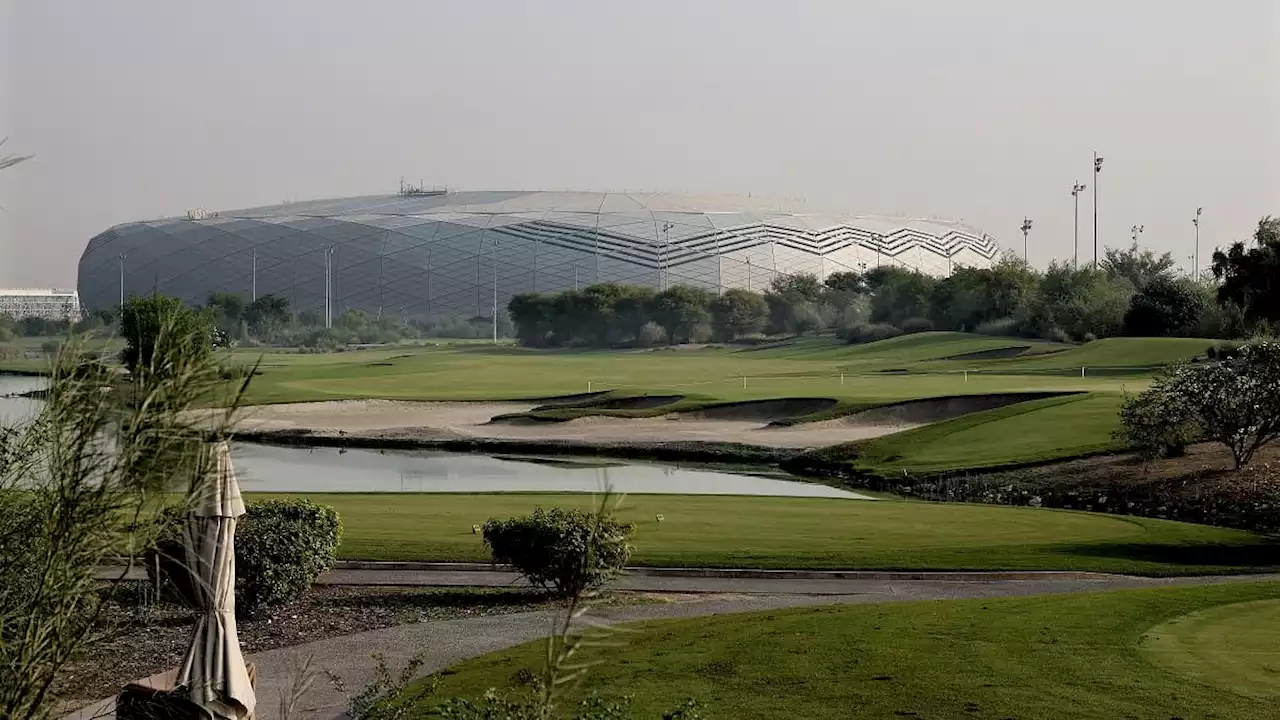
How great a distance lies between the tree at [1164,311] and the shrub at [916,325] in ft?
100

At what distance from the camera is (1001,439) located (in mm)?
44000

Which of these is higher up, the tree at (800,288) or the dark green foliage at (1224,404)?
the tree at (800,288)

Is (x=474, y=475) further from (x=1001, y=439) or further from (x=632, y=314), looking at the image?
(x=632, y=314)

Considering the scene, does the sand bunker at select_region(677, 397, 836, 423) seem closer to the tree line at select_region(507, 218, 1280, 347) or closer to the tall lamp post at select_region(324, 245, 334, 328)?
the tree line at select_region(507, 218, 1280, 347)

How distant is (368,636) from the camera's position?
1772 centimetres

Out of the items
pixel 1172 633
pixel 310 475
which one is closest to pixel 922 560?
pixel 1172 633

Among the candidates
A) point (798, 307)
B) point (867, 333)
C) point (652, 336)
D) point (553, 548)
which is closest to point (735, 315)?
point (652, 336)

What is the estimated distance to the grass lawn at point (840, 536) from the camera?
23.6m

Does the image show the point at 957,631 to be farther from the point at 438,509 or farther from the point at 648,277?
the point at 648,277

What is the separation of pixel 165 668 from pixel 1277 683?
410 inches

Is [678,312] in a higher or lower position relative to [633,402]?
higher

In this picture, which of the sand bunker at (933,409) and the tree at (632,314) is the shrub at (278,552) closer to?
the sand bunker at (933,409)

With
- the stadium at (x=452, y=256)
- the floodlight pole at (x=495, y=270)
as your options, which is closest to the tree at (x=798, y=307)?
the stadium at (x=452, y=256)

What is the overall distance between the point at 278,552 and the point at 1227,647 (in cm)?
1038
